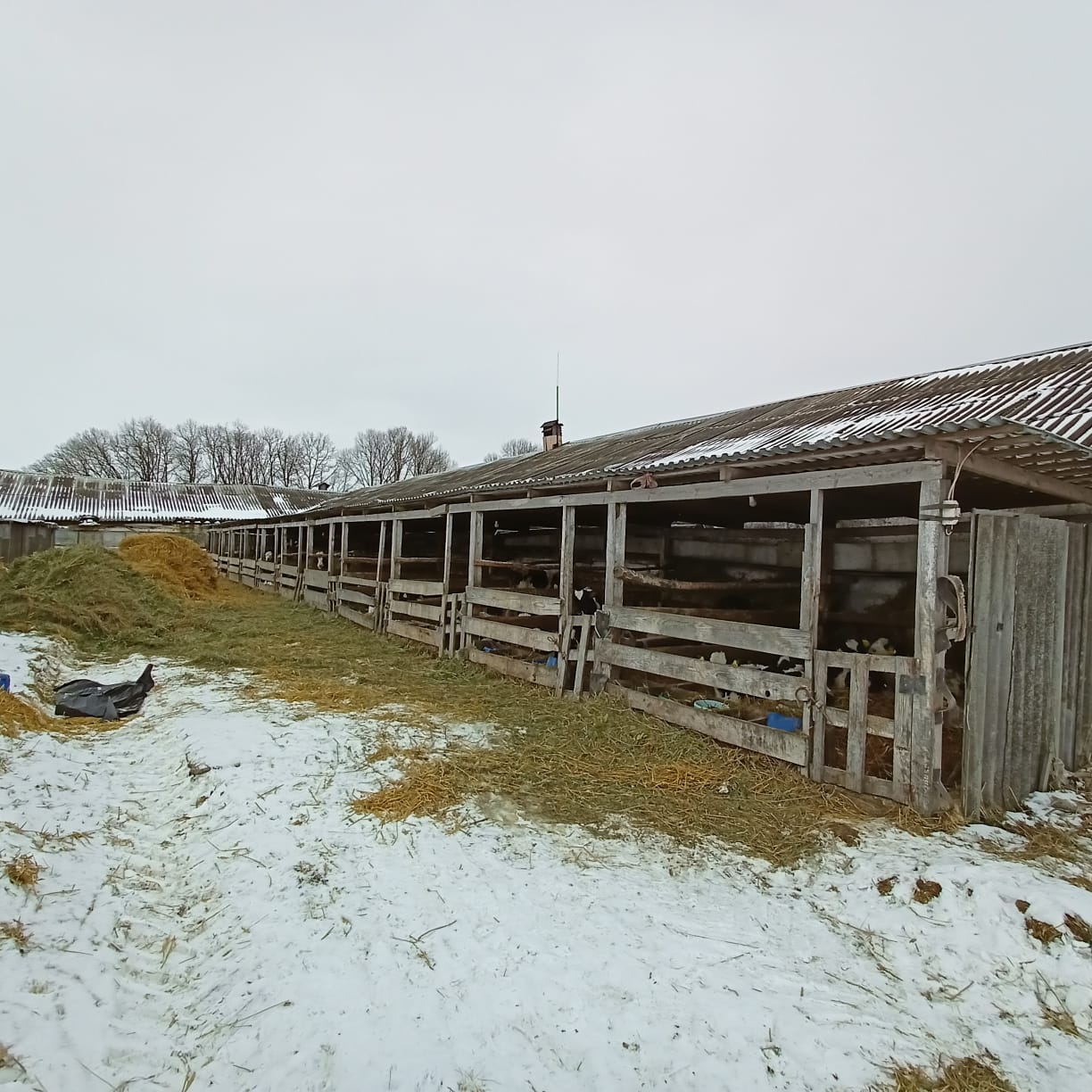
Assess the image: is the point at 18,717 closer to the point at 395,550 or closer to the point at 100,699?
the point at 100,699

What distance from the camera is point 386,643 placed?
36.2 ft

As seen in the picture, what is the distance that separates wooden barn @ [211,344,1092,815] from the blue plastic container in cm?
1

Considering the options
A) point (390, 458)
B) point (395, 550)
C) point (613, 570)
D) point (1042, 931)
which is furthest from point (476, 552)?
point (390, 458)

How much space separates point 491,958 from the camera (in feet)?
8.97

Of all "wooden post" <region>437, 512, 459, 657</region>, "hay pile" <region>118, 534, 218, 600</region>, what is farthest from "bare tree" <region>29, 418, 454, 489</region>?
"wooden post" <region>437, 512, 459, 657</region>

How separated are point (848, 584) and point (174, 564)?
1751 centimetres

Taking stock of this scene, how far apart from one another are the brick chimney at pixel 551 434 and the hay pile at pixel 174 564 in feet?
33.8

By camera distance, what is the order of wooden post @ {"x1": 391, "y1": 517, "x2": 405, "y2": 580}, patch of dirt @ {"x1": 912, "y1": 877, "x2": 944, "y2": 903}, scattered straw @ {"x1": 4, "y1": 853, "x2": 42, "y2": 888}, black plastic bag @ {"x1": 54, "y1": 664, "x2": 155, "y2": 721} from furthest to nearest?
wooden post @ {"x1": 391, "y1": 517, "x2": 405, "y2": 580}, black plastic bag @ {"x1": 54, "y1": 664, "x2": 155, "y2": 721}, patch of dirt @ {"x1": 912, "y1": 877, "x2": 944, "y2": 903}, scattered straw @ {"x1": 4, "y1": 853, "x2": 42, "y2": 888}

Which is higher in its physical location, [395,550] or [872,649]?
[395,550]

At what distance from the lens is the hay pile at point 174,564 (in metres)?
16.1

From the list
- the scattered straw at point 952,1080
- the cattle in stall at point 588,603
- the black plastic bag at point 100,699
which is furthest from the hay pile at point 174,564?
the scattered straw at point 952,1080

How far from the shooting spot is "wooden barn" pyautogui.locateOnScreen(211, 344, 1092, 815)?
4.17 m

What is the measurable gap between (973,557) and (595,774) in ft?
10.4

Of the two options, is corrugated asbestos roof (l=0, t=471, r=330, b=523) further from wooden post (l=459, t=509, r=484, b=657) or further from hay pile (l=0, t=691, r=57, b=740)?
hay pile (l=0, t=691, r=57, b=740)
